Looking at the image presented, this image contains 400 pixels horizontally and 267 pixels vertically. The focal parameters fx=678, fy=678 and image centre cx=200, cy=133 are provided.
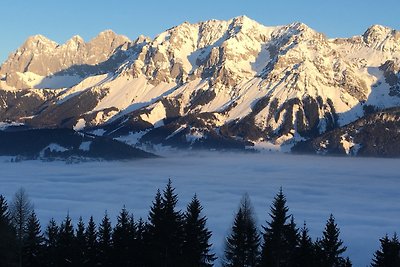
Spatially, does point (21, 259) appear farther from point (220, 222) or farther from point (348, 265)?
point (220, 222)

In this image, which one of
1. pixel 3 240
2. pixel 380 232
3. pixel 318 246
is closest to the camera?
pixel 3 240

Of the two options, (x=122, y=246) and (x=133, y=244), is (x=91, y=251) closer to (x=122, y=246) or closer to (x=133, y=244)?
(x=122, y=246)

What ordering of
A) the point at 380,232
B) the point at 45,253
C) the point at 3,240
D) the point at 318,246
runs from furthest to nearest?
1. the point at 380,232
2. the point at 45,253
3. the point at 318,246
4. the point at 3,240

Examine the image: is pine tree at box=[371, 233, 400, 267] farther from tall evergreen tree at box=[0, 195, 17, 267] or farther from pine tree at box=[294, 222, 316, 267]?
tall evergreen tree at box=[0, 195, 17, 267]

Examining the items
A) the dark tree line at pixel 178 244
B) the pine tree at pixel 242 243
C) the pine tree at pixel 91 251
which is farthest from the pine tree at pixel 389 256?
the pine tree at pixel 91 251

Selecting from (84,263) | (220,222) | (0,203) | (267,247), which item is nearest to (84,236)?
(84,263)

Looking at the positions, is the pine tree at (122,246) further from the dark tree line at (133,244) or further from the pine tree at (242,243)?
the pine tree at (242,243)
